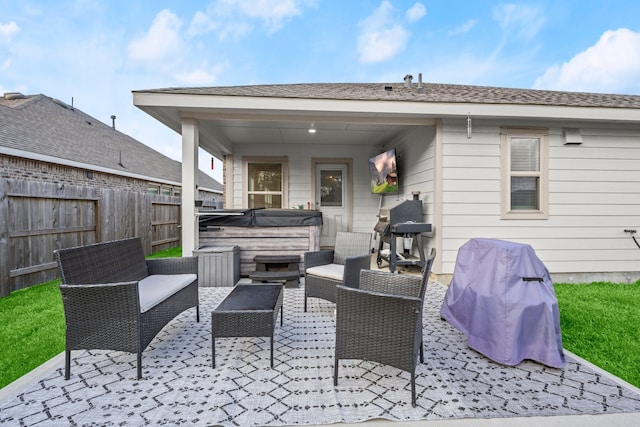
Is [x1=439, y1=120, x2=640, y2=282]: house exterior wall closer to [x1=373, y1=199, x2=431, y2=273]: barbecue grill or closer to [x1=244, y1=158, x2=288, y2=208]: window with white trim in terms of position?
[x1=373, y1=199, x2=431, y2=273]: barbecue grill

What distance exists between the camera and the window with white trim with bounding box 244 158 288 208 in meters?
7.14

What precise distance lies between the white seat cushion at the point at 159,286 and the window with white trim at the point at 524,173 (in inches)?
191

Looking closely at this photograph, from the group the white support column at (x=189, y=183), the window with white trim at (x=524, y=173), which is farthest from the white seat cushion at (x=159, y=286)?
the window with white trim at (x=524, y=173)

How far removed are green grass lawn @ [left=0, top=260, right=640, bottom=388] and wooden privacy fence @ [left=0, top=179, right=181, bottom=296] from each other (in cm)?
34

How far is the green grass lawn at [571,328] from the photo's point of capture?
2178 mm

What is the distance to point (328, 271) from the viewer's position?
10.7 feet

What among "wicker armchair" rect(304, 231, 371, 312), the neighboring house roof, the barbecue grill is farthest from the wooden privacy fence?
the barbecue grill

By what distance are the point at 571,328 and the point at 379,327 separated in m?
2.45

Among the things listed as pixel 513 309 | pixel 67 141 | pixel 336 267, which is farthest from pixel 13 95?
pixel 513 309

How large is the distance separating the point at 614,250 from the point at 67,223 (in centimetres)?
942

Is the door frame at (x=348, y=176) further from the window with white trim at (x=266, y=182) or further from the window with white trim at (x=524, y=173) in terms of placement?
the window with white trim at (x=524, y=173)

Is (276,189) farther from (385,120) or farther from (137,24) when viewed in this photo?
(137,24)

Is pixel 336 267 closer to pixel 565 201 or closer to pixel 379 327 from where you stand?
pixel 379 327

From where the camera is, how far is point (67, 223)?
478 centimetres
